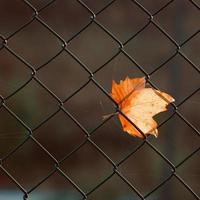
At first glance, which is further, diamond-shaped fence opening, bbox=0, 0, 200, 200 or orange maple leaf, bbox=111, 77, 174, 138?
diamond-shaped fence opening, bbox=0, 0, 200, 200

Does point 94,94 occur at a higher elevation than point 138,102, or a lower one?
higher

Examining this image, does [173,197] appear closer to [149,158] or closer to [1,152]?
[149,158]

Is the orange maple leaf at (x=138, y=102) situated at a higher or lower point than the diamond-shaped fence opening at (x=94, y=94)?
lower

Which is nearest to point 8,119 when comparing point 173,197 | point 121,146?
point 121,146

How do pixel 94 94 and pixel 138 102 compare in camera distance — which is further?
pixel 94 94

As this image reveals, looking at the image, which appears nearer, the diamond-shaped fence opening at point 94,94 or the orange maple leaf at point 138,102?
the orange maple leaf at point 138,102
